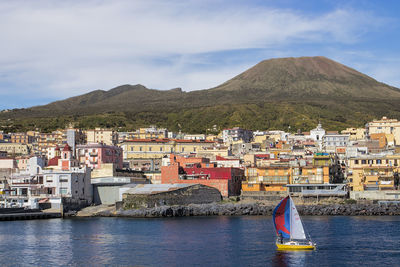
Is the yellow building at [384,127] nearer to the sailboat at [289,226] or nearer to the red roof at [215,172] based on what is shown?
the red roof at [215,172]

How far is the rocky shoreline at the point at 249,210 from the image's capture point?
7406cm

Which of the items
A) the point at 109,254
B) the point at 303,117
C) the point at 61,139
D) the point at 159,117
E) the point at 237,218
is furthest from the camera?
the point at 159,117

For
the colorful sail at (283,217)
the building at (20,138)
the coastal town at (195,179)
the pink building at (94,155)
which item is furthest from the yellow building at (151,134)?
the colorful sail at (283,217)

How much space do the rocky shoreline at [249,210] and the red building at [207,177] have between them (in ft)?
19.2

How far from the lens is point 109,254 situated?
152 feet

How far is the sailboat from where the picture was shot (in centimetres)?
4634

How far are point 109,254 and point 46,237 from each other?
1273 cm

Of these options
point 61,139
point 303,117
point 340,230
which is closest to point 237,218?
point 340,230

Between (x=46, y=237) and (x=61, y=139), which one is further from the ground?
(x=61, y=139)

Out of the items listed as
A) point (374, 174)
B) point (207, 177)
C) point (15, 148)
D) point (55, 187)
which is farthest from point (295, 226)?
point (15, 148)

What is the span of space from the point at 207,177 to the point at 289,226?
38.7 m

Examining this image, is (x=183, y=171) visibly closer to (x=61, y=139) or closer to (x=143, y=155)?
(x=143, y=155)

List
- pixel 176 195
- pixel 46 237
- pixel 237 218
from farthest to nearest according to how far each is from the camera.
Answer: pixel 176 195 → pixel 237 218 → pixel 46 237

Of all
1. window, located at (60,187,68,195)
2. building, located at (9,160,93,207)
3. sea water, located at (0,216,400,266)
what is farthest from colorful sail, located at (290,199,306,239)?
window, located at (60,187,68,195)
